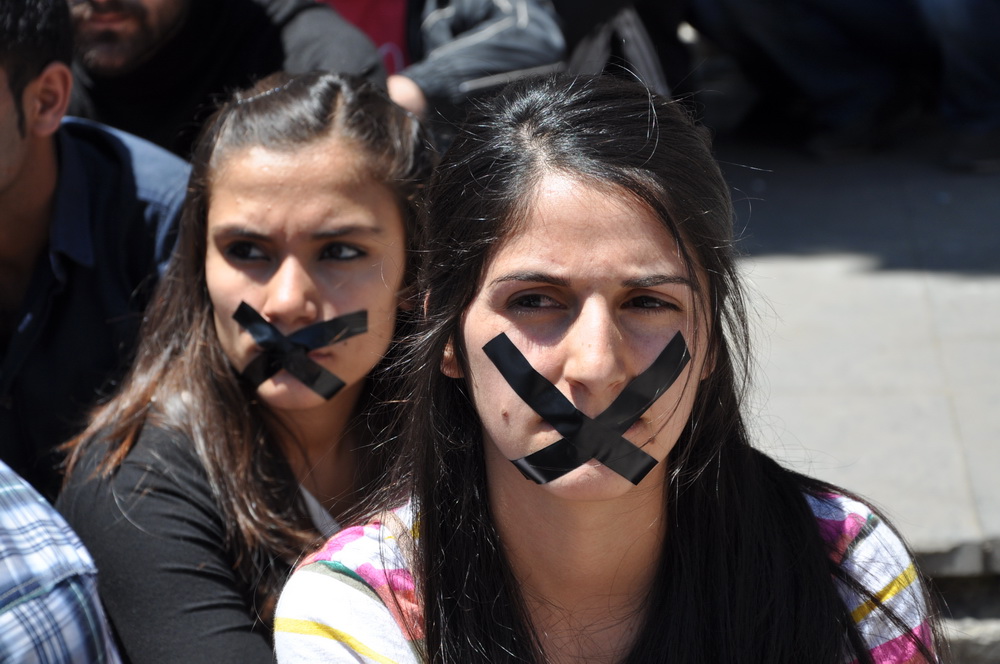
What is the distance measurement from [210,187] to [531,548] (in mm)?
954

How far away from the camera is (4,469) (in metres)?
1.60

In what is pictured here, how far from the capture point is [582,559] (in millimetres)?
1521

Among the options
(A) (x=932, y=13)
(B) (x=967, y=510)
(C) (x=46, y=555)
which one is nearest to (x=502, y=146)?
(C) (x=46, y=555)

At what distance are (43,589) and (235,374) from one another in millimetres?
650

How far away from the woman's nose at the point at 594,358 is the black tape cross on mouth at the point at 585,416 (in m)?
0.02

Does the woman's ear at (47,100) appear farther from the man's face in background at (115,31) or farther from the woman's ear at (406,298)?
the woman's ear at (406,298)

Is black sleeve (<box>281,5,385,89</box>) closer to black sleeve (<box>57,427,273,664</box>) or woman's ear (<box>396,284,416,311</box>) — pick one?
woman's ear (<box>396,284,416,311</box>)

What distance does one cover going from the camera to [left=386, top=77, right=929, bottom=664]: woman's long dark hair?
4.74 feet

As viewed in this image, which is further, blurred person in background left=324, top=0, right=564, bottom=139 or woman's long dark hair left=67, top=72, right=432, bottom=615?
blurred person in background left=324, top=0, right=564, bottom=139

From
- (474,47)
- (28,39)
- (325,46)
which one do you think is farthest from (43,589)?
(474,47)

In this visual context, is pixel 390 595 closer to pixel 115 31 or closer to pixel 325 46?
pixel 325 46

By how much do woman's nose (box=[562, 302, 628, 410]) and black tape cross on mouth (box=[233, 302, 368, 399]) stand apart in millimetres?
657

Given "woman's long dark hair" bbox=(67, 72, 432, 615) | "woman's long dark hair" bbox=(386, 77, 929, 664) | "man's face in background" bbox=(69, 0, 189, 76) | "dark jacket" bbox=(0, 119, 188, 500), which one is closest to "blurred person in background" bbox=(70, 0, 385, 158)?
"man's face in background" bbox=(69, 0, 189, 76)

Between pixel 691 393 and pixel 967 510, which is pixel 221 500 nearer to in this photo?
pixel 691 393
